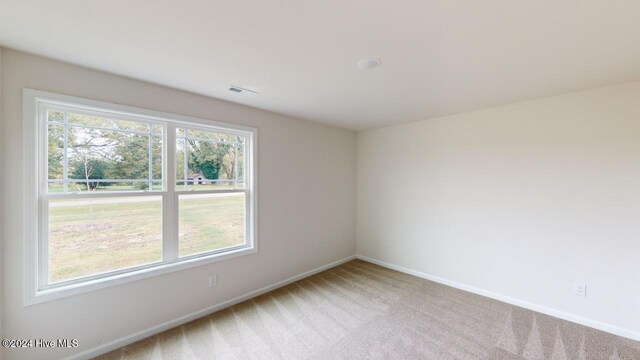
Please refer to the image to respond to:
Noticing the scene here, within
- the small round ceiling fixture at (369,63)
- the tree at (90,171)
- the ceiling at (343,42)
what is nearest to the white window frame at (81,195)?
the tree at (90,171)

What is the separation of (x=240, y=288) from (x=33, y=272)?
5.86 feet

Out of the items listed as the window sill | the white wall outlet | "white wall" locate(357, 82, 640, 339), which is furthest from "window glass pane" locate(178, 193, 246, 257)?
the white wall outlet

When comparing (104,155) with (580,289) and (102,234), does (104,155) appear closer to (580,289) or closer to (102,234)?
(102,234)

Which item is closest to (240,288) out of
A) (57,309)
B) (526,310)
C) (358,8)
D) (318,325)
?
(318,325)

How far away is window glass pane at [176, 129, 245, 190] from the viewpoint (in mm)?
2686

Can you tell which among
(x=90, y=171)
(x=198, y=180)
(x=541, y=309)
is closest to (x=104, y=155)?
(x=90, y=171)

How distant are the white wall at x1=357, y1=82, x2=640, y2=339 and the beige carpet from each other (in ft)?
1.33

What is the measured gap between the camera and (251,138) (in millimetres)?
3172

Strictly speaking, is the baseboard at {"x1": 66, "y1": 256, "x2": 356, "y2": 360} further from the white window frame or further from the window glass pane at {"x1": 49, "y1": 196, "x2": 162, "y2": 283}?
the window glass pane at {"x1": 49, "y1": 196, "x2": 162, "y2": 283}

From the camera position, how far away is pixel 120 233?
7.54 feet

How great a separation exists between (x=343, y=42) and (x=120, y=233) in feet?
8.57

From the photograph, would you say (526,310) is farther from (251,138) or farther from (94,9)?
(94,9)

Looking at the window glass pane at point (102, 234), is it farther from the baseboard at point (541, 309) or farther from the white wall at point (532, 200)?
the baseboard at point (541, 309)

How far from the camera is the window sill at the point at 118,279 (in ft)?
6.12
